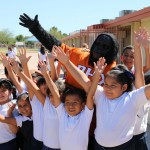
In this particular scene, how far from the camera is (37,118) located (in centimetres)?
292

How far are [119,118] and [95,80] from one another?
0.37m

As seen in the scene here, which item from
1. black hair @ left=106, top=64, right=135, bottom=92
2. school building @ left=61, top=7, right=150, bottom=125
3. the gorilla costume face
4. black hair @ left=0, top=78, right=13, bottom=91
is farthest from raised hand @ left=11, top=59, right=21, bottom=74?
A: school building @ left=61, top=7, right=150, bottom=125

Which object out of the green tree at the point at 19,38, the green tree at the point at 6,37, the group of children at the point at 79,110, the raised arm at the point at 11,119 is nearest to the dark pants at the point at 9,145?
the group of children at the point at 79,110

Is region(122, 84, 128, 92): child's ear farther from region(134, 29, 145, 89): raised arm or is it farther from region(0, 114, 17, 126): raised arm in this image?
region(0, 114, 17, 126): raised arm

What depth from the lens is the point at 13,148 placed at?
10.6 ft

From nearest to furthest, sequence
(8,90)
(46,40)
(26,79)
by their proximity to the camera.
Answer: (26,79) < (46,40) < (8,90)

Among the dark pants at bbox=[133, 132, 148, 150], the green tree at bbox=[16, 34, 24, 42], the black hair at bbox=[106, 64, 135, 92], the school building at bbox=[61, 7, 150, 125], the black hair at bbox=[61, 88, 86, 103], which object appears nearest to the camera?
the black hair at bbox=[106, 64, 135, 92]

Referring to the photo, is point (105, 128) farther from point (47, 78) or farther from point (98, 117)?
point (47, 78)

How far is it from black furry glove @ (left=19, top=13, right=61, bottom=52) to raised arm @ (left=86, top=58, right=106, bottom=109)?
805mm

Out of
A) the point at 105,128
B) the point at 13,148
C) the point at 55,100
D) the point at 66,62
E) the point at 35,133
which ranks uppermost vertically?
the point at 66,62

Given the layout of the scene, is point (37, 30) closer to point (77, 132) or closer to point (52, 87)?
point (52, 87)

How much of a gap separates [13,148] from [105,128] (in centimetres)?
131

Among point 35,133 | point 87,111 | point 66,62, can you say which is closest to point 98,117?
point 87,111

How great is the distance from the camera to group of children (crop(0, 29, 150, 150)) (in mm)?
2396
